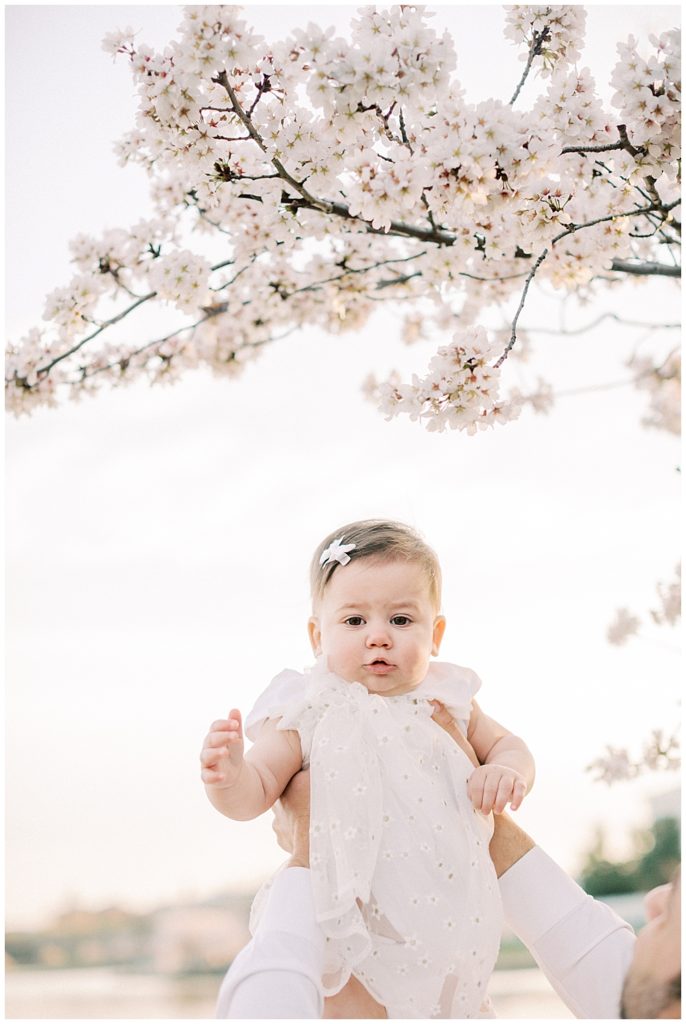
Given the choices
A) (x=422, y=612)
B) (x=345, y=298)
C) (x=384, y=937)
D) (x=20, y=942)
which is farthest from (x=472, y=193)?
(x=20, y=942)

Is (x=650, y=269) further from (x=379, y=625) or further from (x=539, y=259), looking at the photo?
(x=379, y=625)

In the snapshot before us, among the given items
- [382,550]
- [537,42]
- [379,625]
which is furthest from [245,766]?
[537,42]

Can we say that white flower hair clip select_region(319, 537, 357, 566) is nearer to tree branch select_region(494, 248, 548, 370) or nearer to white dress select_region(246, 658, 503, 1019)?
white dress select_region(246, 658, 503, 1019)

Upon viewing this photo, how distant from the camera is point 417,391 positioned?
155 centimetres

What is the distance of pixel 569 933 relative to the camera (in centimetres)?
135

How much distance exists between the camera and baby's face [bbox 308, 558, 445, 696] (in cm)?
147

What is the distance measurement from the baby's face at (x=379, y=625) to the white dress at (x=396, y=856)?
0.11 ft

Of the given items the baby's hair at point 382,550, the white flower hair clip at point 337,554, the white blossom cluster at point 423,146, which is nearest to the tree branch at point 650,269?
the white blossom cluster at point 423,146

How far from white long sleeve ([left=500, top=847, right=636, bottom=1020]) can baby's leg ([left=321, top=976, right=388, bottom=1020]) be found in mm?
248

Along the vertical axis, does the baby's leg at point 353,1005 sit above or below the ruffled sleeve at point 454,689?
below

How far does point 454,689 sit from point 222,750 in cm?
44

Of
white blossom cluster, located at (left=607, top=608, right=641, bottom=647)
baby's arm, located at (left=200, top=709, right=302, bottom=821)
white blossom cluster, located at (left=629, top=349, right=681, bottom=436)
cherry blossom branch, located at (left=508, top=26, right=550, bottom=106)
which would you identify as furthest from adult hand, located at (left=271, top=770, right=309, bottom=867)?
white blossom cluster, located at (left=607, top=608, right=641, bottom=647)

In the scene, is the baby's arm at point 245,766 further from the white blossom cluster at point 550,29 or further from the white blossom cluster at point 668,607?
the white blossom cluster at point 668,607

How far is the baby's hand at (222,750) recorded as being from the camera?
1240 mm
